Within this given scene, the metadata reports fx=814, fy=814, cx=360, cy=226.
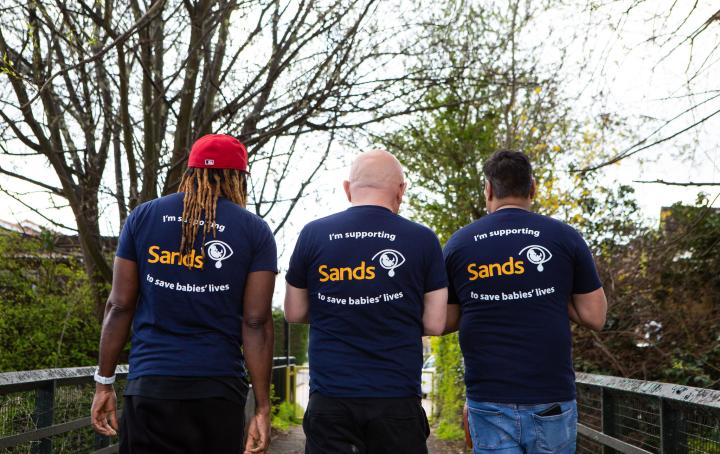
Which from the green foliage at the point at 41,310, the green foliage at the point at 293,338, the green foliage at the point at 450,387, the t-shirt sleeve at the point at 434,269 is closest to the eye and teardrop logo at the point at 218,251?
the t-shirt sleeve at the point at 434,269

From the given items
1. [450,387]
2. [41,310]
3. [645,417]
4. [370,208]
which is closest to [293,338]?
[450,387]

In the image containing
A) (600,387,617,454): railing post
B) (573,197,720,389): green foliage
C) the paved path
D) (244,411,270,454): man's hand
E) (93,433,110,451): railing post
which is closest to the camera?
(244,411,270,454): man's hand

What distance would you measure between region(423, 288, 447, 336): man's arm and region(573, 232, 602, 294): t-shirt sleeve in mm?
636

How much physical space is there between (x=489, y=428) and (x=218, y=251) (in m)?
1.37

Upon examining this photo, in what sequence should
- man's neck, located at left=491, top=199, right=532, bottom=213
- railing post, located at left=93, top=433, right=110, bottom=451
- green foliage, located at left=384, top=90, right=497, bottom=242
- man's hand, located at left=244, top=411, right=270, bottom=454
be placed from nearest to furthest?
man's hand, located at left=244, top=411, right=270, bottom=454 → man's neck, located at left=491, top=199, right=532, bottom=213 → railing post, located at left=93, top=433, right=110, bottom=451 → green foliage, located at left=384, top=90, right=497, bottom=242

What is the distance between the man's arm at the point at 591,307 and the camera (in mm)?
3656

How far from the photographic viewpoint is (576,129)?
56.3 feet

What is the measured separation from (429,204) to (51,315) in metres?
9.27

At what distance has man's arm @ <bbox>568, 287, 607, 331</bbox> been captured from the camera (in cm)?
366

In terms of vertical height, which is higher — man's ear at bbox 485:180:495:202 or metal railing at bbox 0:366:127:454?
man's ear at bbox 485:180:495:202

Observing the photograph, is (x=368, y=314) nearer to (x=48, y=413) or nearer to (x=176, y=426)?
(x=176, y=426)

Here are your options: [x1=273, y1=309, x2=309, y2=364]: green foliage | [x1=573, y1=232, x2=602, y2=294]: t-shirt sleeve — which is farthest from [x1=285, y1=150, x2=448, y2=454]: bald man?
[x1=273, y1=309, x2=309, y2=364]: green foliage

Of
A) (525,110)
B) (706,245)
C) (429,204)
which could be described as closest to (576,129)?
(525,110)

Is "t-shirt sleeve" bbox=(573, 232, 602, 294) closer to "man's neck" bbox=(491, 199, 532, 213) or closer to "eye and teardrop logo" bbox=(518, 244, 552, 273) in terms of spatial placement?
"eye and teardrop logo" bbox=(518, 244, 552, 273)
